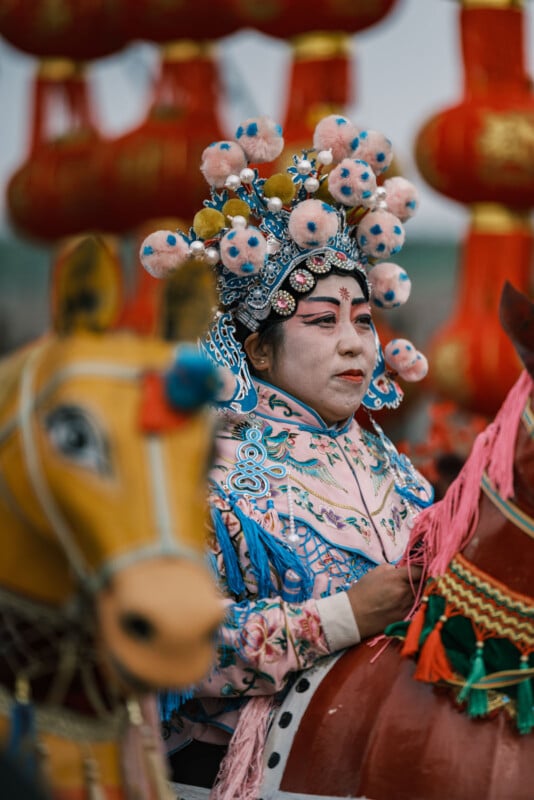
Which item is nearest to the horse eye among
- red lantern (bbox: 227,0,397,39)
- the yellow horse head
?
the yellow horse head

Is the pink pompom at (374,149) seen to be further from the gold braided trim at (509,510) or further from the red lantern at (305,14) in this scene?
the red lantern at (305,14)

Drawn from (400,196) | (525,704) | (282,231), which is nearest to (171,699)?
(525,704)

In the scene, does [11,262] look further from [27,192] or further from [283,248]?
[283,248]

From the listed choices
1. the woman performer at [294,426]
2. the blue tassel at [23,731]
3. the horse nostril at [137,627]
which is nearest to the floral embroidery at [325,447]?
the woman performer at [294,426]

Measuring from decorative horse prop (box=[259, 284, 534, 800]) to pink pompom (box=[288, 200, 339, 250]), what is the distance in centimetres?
67

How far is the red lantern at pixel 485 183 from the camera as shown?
291 inches

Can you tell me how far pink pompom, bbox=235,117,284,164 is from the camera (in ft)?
10.3

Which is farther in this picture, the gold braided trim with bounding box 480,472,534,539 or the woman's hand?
the woman's hand

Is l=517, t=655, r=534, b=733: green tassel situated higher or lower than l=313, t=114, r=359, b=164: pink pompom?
lower

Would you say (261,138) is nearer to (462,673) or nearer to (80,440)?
(462,673)

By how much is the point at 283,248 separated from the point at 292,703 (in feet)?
3.17

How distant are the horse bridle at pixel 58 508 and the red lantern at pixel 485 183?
5.84m

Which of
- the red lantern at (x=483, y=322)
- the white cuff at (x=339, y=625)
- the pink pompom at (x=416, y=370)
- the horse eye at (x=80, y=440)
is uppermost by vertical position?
the horse eye at (x=80, y=440)

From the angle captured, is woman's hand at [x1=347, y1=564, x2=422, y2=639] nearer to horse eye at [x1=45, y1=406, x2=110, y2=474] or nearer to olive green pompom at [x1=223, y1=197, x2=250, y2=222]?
olive green pompom at [x1=223, y1=197, x2=250, y2=222]
